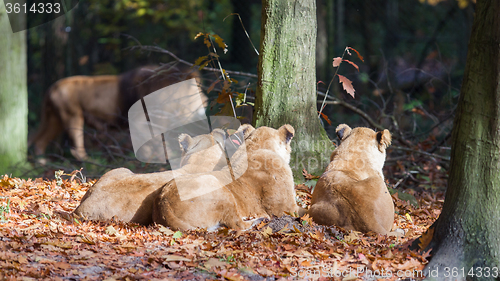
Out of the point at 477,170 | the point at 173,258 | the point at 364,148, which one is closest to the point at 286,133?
the point at 364,148

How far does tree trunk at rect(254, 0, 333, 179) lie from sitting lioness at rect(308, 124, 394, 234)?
0.92 meters

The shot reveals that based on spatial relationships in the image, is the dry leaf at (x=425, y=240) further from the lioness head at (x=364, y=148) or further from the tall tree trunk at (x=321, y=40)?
the tall tree trunk at (x=321, y=40)

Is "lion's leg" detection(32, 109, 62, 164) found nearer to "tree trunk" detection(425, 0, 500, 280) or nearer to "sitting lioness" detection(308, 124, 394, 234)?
"sitting lioness" detection(308, 124, 394, 234)

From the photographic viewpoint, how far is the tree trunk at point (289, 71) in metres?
5.53

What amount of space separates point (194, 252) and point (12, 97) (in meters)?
6.00

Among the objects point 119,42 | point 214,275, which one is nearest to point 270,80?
point 214,275

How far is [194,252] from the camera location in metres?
3.42

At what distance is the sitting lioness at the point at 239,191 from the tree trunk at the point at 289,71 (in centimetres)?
70

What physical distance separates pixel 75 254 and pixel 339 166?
2.80m

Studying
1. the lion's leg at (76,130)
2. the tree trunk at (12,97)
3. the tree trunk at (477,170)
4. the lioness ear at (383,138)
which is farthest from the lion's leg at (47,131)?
the tree trunk at (477,170)

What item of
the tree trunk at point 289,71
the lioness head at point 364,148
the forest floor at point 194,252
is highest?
the tree trunk at point 289,71

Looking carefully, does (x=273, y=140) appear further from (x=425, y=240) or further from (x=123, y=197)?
(x=425, y=240)

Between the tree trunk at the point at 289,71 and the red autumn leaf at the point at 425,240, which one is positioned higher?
the tree trunk at the point at 289,71

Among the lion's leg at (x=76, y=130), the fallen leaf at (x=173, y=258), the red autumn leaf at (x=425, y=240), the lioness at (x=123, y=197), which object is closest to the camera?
the fallen leaf at (x=173, y=258)
